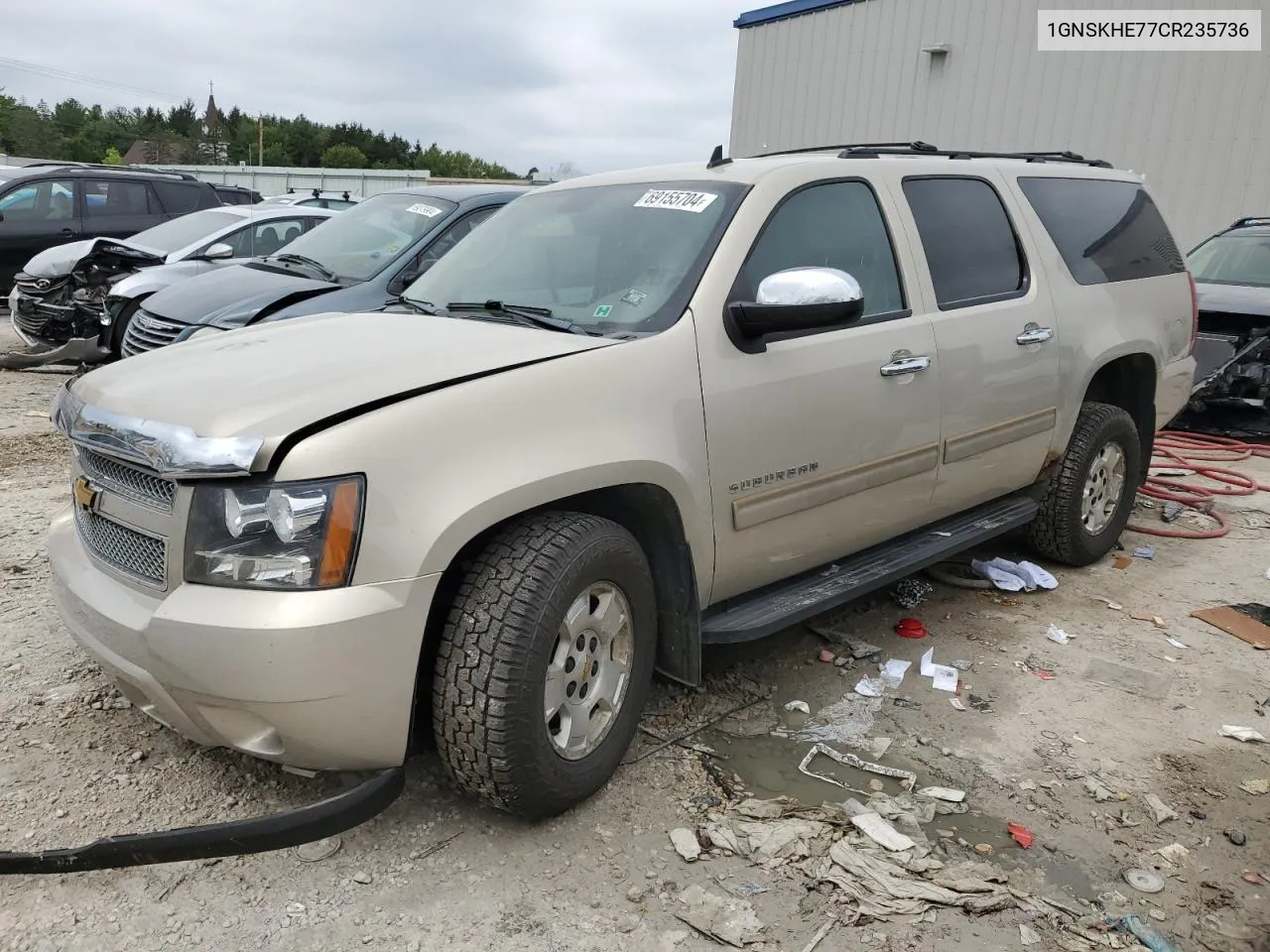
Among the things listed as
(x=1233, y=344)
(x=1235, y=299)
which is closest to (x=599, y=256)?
(x=1233, y=344)

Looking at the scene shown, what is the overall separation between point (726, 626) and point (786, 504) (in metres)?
0.44

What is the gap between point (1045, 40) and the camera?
14070 millimetres

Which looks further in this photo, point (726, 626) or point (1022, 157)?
point (1022, 157)

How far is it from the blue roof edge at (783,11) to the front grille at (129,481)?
16.7 meters

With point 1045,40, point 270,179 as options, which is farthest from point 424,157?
point 1045,40

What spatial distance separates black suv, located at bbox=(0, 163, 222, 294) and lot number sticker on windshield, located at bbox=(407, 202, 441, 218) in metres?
7.26

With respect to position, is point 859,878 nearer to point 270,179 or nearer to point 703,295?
point 703,295

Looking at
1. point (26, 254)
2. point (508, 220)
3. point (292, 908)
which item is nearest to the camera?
point (292, 908)

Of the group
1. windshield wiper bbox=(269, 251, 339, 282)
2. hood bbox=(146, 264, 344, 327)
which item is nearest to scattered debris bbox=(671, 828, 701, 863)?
hood bbox=(146, 264, 344, 327)

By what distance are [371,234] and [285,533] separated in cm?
522

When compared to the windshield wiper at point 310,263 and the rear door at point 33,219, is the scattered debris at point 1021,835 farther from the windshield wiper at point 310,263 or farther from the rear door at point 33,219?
the rear door at point 33,219

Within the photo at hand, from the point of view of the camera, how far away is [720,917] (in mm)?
2471

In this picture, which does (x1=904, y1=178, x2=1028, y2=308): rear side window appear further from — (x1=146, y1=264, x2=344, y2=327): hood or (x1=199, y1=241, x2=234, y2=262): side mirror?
(x1=199, y1=241, x2=234, y2=262): side mirror

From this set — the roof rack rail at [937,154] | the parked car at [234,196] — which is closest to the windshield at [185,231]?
the parked car at [234,196]
